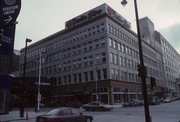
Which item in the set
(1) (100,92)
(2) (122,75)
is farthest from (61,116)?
(2) (122,75)

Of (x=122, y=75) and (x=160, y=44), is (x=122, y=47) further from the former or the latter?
(x=160, y=44)

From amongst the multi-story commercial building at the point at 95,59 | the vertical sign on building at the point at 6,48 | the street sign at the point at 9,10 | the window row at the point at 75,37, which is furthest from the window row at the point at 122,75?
the street sign at the point at 9,10

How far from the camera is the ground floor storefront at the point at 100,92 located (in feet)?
150

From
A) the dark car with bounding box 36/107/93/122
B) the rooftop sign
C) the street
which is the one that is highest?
the rooftop sign

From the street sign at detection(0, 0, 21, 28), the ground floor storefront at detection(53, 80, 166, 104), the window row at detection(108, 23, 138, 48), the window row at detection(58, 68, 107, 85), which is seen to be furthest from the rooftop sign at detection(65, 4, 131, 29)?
the street sign at detection(0, 0, 21, 28)

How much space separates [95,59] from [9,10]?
30100mm

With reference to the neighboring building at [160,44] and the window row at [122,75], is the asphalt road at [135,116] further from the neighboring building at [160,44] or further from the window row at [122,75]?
the neighboring building at [160,44]

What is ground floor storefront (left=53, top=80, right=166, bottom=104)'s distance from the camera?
150 feet

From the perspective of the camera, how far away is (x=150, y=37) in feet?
286

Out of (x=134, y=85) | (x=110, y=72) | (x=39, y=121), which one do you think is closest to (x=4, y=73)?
(x=39, y=121)

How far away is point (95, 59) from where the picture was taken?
50.4 meters

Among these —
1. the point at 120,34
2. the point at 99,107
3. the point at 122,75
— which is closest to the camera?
the point at 99,107

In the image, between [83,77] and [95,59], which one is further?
[83,77]

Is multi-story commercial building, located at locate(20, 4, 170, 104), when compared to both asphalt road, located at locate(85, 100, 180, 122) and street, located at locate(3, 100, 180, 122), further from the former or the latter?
asphalt road, located at locate(85, 100, 180, 122)
